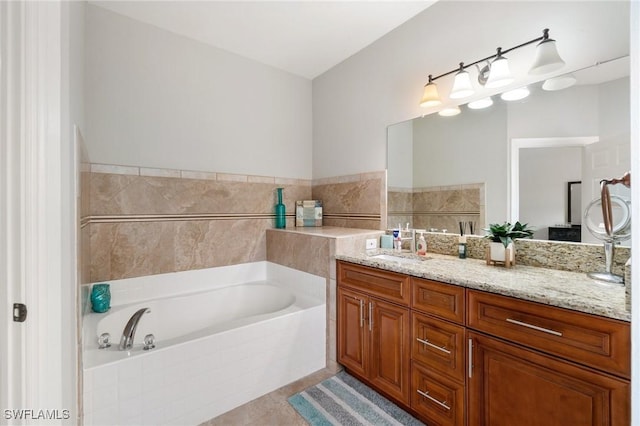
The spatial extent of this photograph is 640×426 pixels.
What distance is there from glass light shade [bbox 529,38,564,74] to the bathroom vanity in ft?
3.67

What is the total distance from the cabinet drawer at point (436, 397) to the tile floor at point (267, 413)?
0.66 metres

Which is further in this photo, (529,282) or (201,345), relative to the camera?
(201,345)

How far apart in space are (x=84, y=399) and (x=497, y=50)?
291 centimetres

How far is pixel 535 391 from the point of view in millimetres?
1052

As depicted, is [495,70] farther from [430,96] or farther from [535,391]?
[535,391]

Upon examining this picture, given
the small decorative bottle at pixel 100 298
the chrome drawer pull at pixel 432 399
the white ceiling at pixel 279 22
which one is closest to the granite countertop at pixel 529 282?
the chrome drawer pull at pixel 432 399

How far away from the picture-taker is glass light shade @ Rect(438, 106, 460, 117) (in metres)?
1.92

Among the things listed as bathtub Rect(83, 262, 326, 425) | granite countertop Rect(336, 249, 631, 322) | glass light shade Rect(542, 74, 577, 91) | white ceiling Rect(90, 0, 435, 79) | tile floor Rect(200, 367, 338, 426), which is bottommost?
tile floor Rect(200, 367, 338, 426)

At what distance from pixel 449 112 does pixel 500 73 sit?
0.38 m

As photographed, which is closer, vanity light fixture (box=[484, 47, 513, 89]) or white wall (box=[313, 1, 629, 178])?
white wall (box=[313, 1, 629, 178])

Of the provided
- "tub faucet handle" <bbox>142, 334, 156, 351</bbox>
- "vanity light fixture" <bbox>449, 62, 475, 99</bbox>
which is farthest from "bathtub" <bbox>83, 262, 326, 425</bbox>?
"vanity light fixture" <bbox>449, 62, 475, 99</bbox>

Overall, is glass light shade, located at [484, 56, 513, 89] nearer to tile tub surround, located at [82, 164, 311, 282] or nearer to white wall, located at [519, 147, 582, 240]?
white wall, located at [519, 147, 582, 240]

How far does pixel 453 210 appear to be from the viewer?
77.6 inches

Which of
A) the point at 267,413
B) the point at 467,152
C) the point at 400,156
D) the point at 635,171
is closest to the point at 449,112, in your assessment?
the point at 467,152
